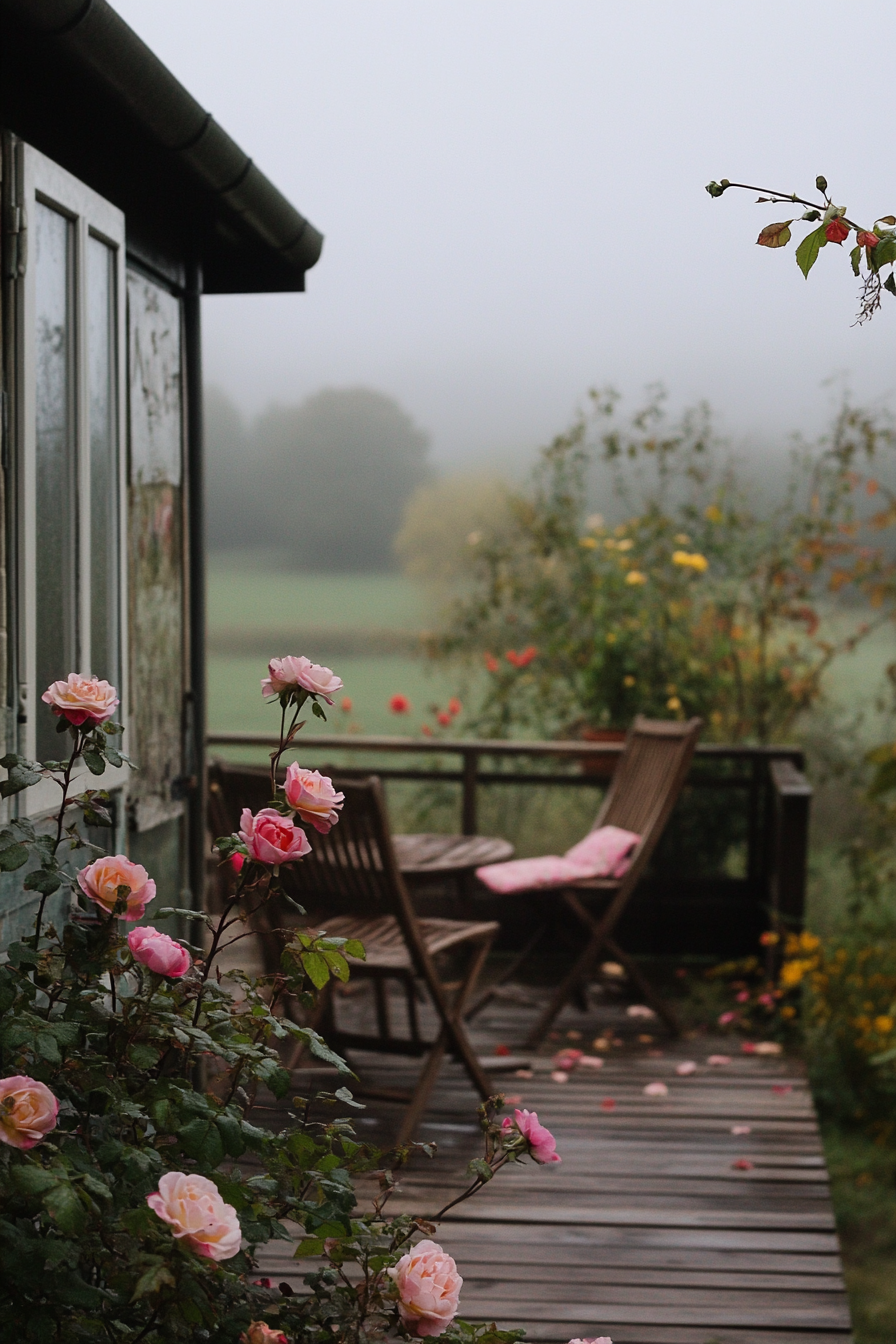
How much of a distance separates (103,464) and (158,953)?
1.45m

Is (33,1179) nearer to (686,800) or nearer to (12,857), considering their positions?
(12,857)

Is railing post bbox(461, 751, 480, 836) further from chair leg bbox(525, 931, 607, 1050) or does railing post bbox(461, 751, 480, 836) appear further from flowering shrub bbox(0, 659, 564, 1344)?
flowering shrub bbox(0, 659, 564, 1344)

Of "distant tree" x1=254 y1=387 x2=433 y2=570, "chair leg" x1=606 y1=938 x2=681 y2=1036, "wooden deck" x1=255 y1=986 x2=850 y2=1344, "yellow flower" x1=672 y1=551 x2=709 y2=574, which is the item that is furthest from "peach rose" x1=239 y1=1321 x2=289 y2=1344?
"distant tree" x1=254 y1=387 x2=433 y2=570

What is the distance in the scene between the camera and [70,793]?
2.47 metres

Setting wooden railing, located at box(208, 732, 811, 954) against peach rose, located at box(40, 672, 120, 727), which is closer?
peach rose, located at box(40, 672, 120, 727)

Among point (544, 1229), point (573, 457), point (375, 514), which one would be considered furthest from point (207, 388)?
point (544, 1229)

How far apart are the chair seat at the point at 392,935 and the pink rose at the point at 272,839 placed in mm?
2212

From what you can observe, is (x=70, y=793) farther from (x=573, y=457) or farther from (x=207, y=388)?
(x=207, y=388)

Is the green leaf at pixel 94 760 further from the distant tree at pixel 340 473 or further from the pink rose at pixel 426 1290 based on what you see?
the distant tree at pixel 340 473

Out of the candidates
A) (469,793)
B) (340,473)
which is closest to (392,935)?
(469,793)

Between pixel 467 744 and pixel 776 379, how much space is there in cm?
422

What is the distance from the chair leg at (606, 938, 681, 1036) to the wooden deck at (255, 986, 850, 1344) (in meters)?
0.15

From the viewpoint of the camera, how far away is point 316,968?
165 cm

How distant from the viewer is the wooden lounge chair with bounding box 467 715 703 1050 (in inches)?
189
